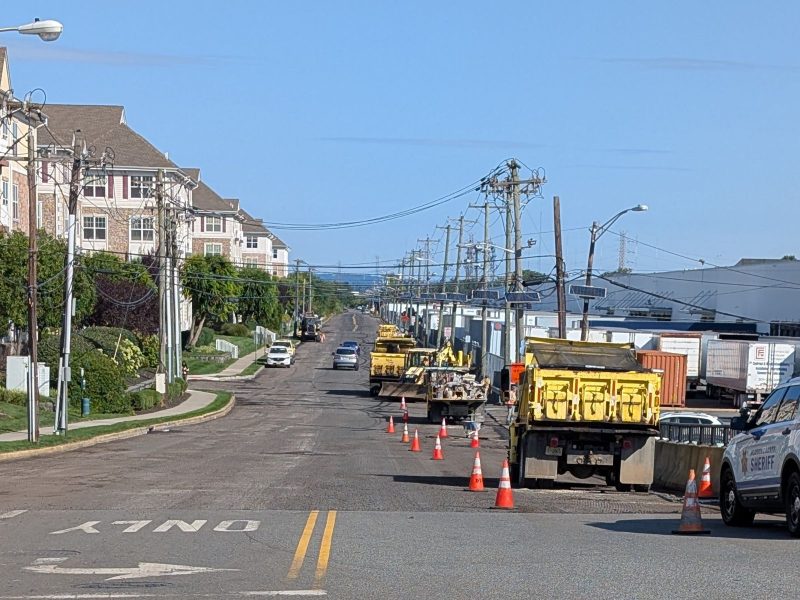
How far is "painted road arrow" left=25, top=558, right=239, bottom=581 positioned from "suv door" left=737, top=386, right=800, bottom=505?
7.14 m

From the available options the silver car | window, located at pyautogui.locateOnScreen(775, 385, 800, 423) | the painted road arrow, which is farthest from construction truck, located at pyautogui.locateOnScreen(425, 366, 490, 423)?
the silver car

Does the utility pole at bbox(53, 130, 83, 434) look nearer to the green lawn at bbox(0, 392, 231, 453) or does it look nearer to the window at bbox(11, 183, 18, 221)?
the green lawn at bbox(0, 392, 231, 453)

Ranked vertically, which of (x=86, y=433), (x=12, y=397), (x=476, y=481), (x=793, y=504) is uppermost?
(x=793, y=504)

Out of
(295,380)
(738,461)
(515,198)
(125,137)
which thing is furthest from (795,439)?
(125,137)

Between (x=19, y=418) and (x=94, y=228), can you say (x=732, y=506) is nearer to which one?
(x=19, y=418)

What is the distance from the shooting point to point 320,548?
1283cm

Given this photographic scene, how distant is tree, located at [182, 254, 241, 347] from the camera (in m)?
87.9

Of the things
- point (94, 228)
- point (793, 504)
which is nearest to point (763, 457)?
point (793, 504)

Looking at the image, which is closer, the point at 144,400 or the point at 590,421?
the point at 590,421

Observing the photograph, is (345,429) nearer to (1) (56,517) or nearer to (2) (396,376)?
(2) (396,376)

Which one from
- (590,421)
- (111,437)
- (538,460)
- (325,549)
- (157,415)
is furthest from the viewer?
(157,415)

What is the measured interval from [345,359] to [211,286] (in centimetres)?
1156

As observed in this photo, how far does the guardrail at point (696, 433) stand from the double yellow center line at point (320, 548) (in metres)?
16.1

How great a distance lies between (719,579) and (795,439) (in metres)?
3.89
